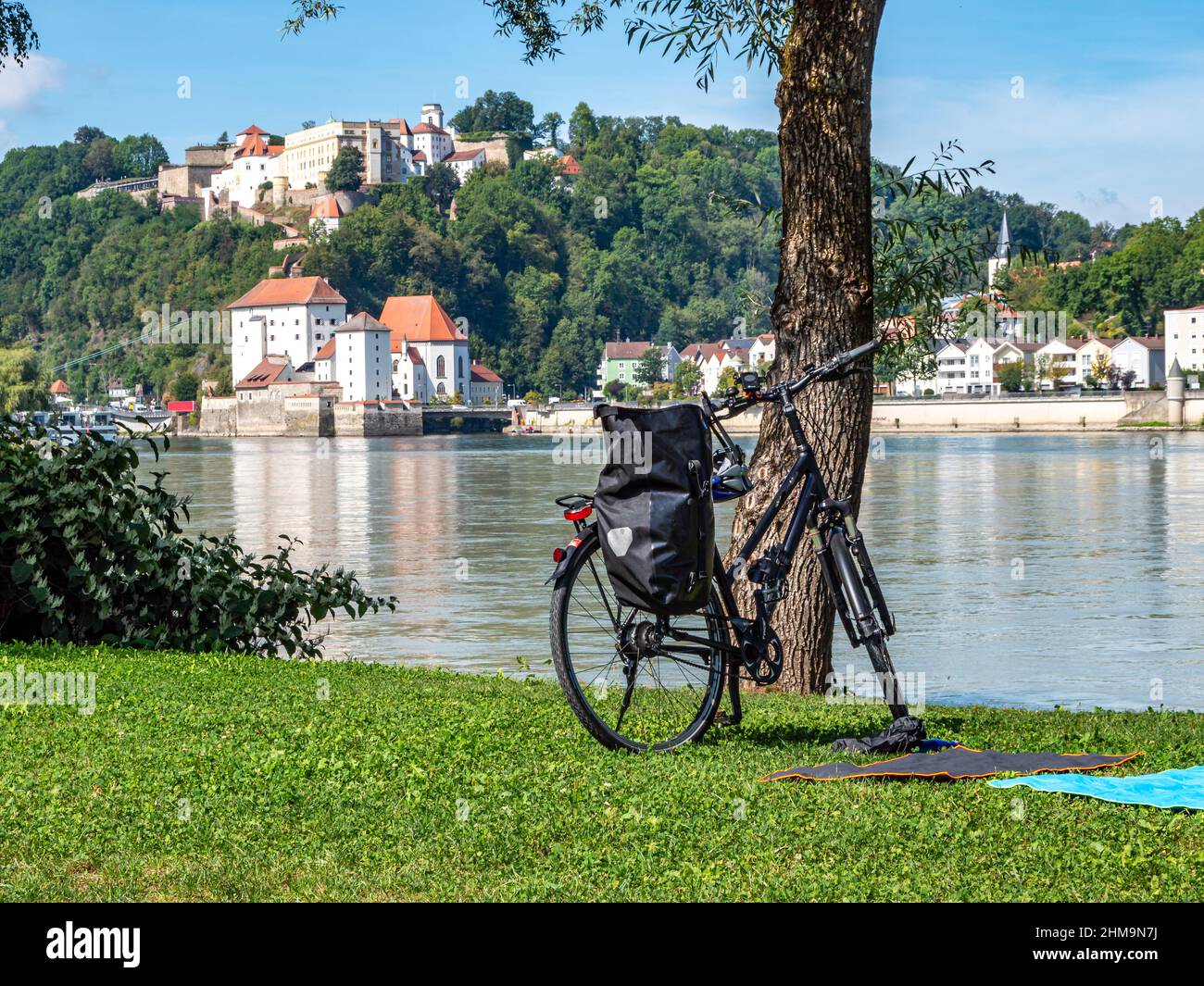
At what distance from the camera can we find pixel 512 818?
444 centimetres

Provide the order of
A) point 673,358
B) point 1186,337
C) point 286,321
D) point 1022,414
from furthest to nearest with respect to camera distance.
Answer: point 673,358, point 286,321, point 1186,337, point 1022,414

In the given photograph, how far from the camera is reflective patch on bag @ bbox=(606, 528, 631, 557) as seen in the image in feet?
16.6

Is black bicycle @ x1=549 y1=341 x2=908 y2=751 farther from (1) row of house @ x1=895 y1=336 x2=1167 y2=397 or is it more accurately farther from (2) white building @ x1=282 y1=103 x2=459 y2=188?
(2) white building @ x1=282 y1=103 x2=459 y2=188

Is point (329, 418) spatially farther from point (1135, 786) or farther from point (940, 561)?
point (1135, 786)

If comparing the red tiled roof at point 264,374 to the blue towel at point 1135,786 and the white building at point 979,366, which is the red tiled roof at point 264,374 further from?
the blue towel at point 1135,786

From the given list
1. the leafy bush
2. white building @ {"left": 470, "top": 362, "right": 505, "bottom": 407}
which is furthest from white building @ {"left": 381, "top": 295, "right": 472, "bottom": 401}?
the leafy bush

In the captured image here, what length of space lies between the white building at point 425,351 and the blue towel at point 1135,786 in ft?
449

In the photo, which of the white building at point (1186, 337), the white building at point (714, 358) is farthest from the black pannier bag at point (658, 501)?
the white building at point (714, 358)

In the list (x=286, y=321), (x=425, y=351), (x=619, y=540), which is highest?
(x=286, y=321)

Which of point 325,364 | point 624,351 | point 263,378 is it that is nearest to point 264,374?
point 263,378

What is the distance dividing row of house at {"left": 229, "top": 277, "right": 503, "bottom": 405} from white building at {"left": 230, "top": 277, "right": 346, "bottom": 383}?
0.08 metres

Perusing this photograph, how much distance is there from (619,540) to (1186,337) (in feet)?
428

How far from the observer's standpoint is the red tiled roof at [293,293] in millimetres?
140875

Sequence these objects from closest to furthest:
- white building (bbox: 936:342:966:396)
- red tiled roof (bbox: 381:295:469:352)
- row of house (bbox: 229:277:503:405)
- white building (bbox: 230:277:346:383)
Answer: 1. row of house (bbox: 229:277:503:405)
2. white building (bbox: 936:342:966:396)
3. white building (bbox: 230:277:346:383)
4. red tiled roof (bbox: 381:295:469:352)
